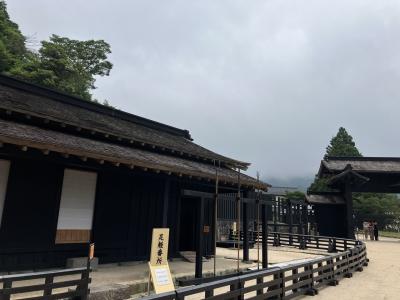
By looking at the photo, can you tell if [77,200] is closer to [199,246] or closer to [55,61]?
[199,246]

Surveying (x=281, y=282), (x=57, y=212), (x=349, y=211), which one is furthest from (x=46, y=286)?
(x=349, y=211)

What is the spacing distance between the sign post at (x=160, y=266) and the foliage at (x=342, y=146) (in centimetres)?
4753

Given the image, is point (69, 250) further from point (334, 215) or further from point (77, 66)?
point (77, 66)

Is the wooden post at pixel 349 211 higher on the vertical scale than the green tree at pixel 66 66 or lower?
lower

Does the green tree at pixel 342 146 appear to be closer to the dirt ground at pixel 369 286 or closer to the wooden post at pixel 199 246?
the dirt ground at pixel 369 286

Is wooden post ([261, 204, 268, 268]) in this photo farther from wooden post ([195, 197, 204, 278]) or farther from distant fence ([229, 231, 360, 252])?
distant fence ([229, 231, 360, 252])

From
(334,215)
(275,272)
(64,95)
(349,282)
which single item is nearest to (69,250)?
(275,272)

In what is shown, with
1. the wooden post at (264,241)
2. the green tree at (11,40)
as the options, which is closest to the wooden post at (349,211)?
the wooden post at (264,241)

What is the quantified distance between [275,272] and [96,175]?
19.4ft

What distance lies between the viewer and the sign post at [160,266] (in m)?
6.49

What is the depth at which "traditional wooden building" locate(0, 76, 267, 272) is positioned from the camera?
8070 mm

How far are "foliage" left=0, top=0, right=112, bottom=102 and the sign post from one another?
78.1ft

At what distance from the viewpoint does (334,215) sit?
24.0 m

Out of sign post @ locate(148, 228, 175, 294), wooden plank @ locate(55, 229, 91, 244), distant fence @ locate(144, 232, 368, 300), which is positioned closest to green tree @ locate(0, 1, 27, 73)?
wooden plank @ locate(55, 229, 91, 244)
